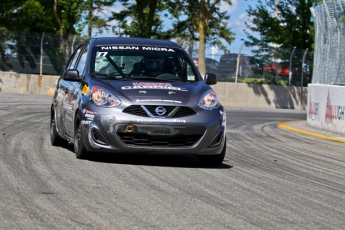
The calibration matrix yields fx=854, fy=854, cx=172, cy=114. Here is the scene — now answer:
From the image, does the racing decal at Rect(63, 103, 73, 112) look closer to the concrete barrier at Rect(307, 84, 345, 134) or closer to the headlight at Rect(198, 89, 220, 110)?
the headlight at Rect(198, 89, 220, 110)

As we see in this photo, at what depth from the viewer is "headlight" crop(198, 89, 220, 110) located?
382 inches

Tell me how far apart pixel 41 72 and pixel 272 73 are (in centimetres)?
930

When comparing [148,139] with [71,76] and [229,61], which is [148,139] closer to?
[71,76]

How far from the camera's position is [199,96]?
32.0 feet

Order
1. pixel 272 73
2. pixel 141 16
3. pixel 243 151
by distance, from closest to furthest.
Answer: pixel 243 151
pixel 272 73
pixel 141 16

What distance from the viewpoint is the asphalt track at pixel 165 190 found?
6.21 metres

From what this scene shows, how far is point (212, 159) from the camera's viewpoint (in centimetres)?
1001

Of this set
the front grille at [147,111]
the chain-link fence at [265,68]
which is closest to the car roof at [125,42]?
the front grille at [147,111]

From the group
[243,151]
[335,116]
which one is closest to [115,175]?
[243,151]

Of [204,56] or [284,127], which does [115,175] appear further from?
[204,56]

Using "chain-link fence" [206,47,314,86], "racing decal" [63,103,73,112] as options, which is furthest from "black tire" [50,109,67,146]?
"chain-link fence" [206,47,314,86]

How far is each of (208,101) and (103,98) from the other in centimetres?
120

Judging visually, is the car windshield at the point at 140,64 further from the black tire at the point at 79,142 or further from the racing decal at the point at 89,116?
the racing decal at the point at 89,116

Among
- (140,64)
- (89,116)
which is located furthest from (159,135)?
(140,64)
